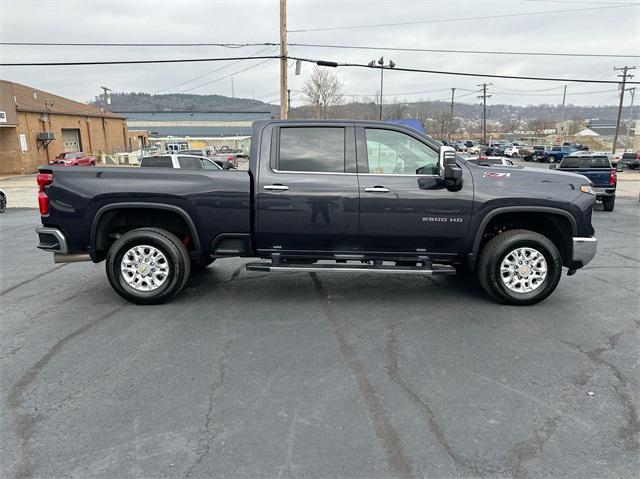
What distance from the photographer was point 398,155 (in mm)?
5168

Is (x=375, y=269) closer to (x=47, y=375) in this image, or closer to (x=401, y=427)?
(x=401, y=427)

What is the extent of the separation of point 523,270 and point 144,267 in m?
4.22

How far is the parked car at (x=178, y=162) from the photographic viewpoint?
13852 millimetres

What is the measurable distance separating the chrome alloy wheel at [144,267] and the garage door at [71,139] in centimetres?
4116

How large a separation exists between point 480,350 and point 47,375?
3.60 m

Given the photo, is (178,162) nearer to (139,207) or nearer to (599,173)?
(139,207)

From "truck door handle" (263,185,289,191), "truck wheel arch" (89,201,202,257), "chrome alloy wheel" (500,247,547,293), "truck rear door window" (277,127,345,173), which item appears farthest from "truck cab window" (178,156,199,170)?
"chrome alloy wheel" (500,247,547,293)

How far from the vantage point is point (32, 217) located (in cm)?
1397

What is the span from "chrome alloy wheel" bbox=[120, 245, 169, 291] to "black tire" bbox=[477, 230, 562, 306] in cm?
357

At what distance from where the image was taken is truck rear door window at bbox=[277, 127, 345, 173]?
5156mm

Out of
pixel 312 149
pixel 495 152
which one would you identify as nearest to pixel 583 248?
pixel 312 149

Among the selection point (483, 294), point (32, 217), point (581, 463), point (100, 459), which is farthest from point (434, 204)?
point (32, 217)

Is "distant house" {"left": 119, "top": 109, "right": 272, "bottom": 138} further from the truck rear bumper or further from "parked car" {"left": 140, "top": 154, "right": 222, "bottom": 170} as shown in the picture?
the truck rear bumper

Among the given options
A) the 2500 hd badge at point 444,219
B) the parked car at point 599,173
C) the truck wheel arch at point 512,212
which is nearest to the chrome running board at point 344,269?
the truck wheel arch at point 512,212
